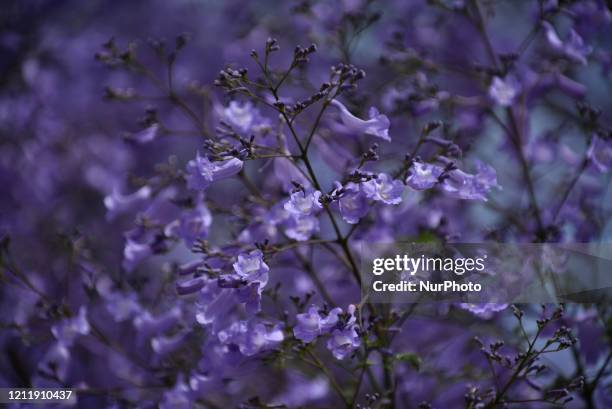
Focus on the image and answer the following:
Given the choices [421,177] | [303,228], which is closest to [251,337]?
[303,228]

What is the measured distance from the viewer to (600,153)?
1955 millimetres

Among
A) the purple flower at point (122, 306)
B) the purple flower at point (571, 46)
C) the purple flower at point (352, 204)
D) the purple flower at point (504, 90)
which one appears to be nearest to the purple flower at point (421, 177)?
the purple flower at point (352, 204)

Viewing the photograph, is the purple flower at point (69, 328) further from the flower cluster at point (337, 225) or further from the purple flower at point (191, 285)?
the purple flower at point (191, 285)

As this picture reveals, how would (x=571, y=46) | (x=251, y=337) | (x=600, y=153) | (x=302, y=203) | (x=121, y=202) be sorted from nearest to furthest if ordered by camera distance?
(x=302, y=203)
(x=251, y=337)
(x=600, y=153)
(x=571, y=46)
(x=121, y=202)

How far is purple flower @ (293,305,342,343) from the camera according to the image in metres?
1.48

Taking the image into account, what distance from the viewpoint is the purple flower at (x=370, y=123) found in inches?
64.4

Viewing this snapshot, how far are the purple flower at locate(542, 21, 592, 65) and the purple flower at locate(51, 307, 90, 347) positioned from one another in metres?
1.61

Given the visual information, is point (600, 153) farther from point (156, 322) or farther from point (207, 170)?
point (156, 322)

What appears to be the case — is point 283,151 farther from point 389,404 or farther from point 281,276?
point 281,276

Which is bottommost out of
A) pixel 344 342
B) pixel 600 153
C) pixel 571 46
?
pixel 344 342

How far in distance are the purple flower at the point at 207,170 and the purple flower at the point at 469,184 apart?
1.62 feet

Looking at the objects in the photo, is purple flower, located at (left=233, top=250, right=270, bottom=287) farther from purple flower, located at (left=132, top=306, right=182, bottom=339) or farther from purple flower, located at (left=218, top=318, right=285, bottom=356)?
purple flower, located at (left=132, top=306, right=182, bottom=339)

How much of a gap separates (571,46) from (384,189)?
3.07ft

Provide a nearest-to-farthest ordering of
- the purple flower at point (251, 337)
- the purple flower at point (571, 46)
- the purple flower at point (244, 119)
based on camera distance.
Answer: the purple flower at point (251, 337) < the purple flower at point (244, 119) < the purple flower at point (571, 46)
